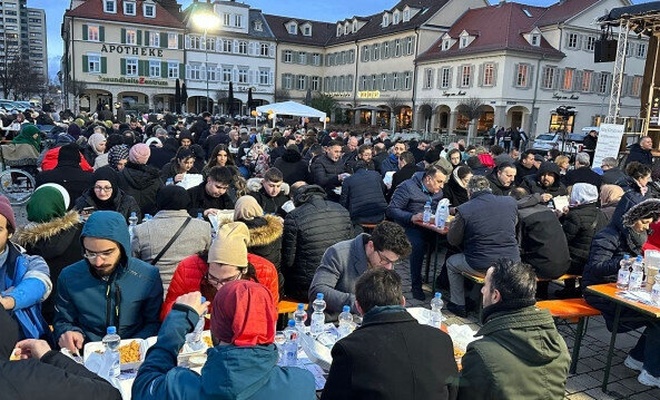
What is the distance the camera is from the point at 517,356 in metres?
2.63

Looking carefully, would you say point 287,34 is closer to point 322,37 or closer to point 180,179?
point 322,37

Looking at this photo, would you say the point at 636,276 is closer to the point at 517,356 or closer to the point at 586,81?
the point at 517,356

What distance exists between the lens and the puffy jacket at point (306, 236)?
16.3 feet

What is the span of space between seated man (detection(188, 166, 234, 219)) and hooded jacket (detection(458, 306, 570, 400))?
389 centimetres

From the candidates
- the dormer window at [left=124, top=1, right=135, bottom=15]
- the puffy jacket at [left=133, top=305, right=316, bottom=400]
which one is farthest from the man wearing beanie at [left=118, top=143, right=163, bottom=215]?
the dormer window at [left=124, top=1, right=135, bottom=15]

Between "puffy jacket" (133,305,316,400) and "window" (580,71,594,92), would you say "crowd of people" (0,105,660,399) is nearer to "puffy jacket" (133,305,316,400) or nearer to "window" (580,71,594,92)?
"puffy jacket" (133,305,316,400)

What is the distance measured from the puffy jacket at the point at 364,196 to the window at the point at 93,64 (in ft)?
144

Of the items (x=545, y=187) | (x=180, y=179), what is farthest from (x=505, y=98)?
(x=180, y=179)

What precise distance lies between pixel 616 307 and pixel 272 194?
3787 millimetres

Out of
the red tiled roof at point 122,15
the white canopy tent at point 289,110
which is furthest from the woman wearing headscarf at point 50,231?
the red tiled roof at point 122,15

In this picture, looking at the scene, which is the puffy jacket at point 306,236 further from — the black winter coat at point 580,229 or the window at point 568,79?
the window at point 568,79

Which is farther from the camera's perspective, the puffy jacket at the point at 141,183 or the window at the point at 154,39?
the window at the point at 154,39

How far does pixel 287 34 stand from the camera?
52.9 meters

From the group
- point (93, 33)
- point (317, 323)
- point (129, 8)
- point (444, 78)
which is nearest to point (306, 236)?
point (317, 323)
